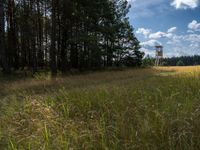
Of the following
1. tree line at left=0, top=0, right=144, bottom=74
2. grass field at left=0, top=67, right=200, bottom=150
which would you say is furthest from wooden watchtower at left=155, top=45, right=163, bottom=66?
grass field at left=0, top=67, right=200, bottom=150

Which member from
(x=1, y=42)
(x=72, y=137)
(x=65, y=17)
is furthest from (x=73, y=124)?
(x=65, y=17)

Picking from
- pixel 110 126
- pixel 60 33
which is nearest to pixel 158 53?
pixel 60 33

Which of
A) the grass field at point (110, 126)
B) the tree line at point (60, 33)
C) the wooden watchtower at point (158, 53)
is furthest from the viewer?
the wooden watchtower at point (158, 53)

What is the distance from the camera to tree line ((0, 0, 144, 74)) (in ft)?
73.8

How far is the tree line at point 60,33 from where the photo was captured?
73.8ft

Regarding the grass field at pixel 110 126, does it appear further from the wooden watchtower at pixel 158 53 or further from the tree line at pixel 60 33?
the wooden watchtower at pixel 158 53

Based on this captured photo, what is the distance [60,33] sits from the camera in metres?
26.9

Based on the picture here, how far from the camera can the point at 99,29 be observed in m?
25.3

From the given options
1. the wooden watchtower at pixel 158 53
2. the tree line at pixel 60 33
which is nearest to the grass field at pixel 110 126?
the tree line at pixel 60 33

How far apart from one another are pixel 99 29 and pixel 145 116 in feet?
73.4

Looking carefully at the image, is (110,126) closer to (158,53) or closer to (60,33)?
(60,33)

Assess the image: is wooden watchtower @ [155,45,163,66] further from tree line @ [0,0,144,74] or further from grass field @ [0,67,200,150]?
grass field @ [0,67,200,150]

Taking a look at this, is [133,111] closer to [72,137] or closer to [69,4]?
[72,137]

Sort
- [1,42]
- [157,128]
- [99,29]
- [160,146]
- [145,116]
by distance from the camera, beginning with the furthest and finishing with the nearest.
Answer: [99,29]
[1,42]
[145,116]
[157,128]
[160,146]
